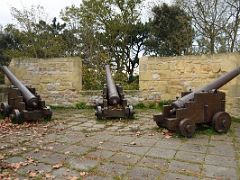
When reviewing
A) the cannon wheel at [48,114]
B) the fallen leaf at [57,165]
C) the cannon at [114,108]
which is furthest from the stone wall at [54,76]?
the fallen leaf at [57,165]

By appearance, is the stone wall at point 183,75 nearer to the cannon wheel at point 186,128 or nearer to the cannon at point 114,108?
the cannon at point 114,108

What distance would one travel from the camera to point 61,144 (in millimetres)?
4383

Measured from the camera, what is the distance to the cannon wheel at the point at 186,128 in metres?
4.68

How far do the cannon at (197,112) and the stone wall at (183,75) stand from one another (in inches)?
65.5

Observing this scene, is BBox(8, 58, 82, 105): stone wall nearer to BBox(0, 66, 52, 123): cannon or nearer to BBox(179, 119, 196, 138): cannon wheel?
BBox(0, 66, 52, 123): cannon

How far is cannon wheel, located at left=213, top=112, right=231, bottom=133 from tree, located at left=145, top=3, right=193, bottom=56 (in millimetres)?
12471

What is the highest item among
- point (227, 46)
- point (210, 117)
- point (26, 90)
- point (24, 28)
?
point (24, 28)

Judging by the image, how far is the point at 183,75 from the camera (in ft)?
25.1

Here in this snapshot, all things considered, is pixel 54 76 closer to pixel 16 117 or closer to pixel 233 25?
pixel 16 117

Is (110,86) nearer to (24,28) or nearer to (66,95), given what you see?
(66,95)

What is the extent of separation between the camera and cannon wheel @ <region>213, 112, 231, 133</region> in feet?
16.4

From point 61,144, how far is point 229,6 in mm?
14984

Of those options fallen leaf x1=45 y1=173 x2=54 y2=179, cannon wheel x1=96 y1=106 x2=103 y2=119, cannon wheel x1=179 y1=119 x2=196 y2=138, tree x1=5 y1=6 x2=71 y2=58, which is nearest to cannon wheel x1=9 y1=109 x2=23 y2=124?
cannon wheel x1=96 y1=106 x2=103 y2=119

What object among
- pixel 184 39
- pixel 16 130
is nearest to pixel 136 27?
pixel 184 39
